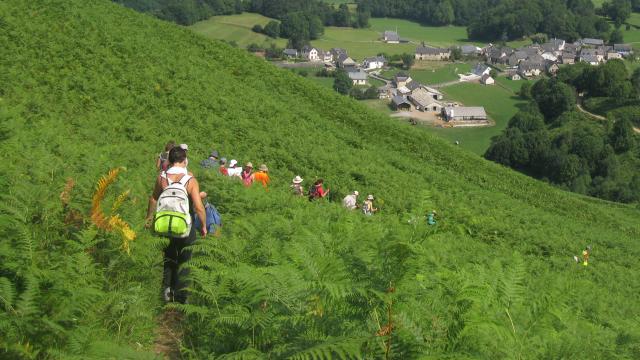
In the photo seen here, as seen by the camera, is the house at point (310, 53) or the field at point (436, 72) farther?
the house at point (310, 53)

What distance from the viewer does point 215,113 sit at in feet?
73.0

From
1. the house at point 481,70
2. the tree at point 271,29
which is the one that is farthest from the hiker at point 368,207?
the tree at point 271,29

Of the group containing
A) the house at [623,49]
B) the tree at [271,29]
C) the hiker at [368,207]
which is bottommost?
the house at [623,49]

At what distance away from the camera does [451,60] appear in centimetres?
16112

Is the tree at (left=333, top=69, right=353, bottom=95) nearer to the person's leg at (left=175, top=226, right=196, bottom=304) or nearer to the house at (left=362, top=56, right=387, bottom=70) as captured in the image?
the house at (left=362, top=56, right=387, bottom=70)

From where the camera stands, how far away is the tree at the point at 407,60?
493 feet

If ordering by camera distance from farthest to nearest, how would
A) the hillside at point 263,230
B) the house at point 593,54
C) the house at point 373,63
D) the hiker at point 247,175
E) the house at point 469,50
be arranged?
the house at point 469,50 < the house at point 593,54 < the house at point 373,63 < the hiker at point 247,175 < the hillside at point 263,230

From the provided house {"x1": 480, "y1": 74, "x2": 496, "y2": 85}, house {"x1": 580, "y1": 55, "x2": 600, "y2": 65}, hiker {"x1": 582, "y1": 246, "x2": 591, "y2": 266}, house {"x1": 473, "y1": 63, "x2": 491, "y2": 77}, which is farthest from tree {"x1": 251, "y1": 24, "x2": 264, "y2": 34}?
hiker {"x1": 582, "y1": 246, "x2": 591, "y2": 266}

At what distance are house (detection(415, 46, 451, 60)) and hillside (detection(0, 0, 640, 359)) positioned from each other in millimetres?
133927

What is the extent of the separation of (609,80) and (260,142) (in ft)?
325

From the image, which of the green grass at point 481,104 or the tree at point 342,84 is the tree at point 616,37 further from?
the tree at point 342,84

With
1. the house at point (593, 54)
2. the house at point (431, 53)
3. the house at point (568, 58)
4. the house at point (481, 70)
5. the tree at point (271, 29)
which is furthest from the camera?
the tree at point (271, 29)

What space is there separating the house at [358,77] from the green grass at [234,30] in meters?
32.6

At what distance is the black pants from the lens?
22.6ft
